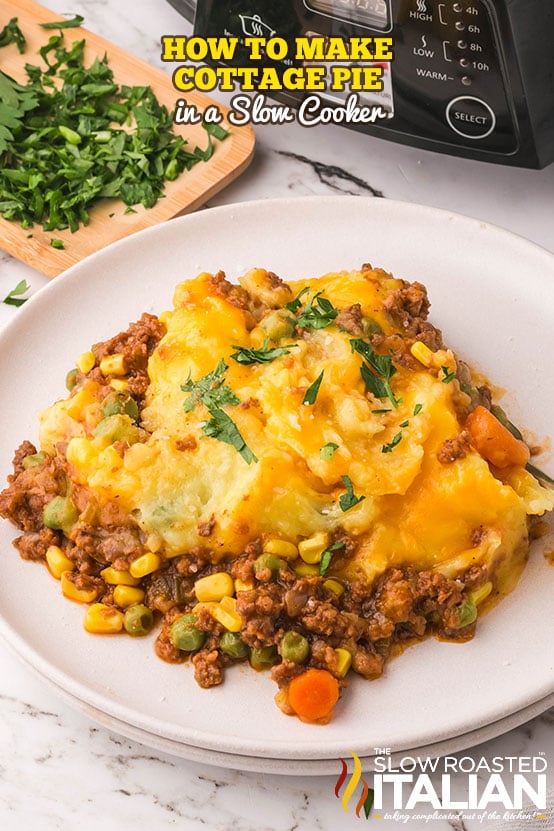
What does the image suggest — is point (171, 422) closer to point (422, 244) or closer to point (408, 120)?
point (422, 244)

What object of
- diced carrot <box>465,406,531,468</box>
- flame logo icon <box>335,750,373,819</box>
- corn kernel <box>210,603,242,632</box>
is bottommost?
flame logo icon <box>335,750,373,819</box>

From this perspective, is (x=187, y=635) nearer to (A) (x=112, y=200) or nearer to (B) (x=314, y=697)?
(B) (x=314, y=697)

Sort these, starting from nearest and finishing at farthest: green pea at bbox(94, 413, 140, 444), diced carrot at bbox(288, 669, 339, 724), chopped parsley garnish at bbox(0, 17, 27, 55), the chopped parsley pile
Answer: diced carrot at bbox(288, 669, 339, 724), green pea at bbox(94, 413, 140, 444), the chopped parsley pile, chopped parsley garnish at bbox(0, 17, 27, 55)

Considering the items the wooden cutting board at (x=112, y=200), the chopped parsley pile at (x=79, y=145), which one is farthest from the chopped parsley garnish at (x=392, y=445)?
the chopped parsley pile at (x=79, y=145)

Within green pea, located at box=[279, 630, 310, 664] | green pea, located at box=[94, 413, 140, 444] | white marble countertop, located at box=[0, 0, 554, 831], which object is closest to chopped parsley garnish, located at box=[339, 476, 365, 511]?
green pea, located at box=[279, 630, 310, 664]

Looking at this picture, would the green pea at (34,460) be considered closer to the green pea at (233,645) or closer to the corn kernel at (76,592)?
the corn kernel at (76,592)

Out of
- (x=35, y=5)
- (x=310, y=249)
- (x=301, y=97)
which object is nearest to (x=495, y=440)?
(x=310, y=249)

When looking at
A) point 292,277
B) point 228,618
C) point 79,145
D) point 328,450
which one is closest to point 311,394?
point 328,450

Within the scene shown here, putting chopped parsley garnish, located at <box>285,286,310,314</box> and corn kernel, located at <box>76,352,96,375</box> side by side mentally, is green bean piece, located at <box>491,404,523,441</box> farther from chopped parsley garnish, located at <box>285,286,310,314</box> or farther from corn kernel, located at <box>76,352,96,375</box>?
corn kernel, located at <box>76,352,96,375</box>
